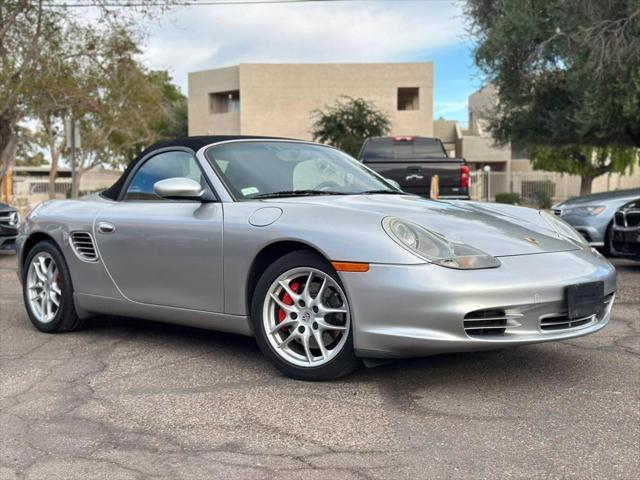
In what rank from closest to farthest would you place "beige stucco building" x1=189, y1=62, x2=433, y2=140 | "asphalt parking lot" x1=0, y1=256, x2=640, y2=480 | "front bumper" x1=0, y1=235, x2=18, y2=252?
1. "asphalt parking lot" x1=0, y1=256, x2=640, y2=480
2. "front bumper" x1=0, y1=235, x2=18, y2=252
3. "beige stucco building" x1=189, y1=62, x2=433, y2=140

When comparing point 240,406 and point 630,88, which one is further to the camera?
point 630,88

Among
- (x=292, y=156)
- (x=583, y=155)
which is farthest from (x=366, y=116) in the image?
(x=292, y=156)

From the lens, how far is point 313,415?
3742 mm

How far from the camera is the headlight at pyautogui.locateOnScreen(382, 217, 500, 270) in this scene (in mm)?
3945

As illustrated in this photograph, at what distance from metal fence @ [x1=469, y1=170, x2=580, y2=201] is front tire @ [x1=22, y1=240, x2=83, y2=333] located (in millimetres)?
36769

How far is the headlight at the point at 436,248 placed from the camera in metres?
3.95

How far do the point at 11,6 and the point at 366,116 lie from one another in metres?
20.4

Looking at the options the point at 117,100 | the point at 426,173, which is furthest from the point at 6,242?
the point at 117,100

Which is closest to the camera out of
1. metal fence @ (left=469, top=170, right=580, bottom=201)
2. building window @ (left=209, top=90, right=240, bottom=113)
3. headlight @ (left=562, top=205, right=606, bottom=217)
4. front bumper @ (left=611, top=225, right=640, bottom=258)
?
front bumper @ (left=611, top=225, right=640, bottom=258)

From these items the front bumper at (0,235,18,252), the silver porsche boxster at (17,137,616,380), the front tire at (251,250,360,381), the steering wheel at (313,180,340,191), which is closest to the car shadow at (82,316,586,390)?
the front tire at (251,250,360,381)

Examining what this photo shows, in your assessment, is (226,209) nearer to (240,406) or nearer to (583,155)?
(240,406)

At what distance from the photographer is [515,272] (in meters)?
3.99

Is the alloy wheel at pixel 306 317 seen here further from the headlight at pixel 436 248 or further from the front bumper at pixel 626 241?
the front bumper at pixel 626 241

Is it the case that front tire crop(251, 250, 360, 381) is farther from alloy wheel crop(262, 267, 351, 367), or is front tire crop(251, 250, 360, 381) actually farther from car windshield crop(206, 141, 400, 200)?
car windshield crop(206, 141, 400, 200)
